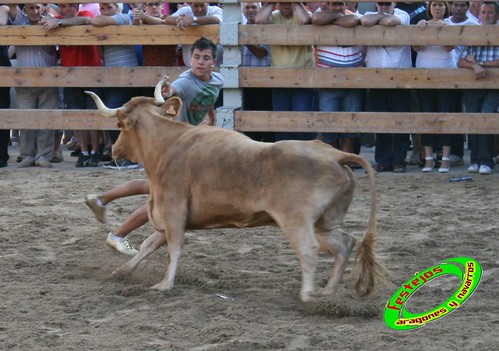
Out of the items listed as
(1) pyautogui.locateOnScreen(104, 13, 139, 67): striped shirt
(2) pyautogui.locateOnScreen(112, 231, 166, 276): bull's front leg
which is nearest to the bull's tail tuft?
(2) pyautogui.locateOnScreen(112, 231, 166, 276): bull's front leg

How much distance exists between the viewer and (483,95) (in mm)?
11500

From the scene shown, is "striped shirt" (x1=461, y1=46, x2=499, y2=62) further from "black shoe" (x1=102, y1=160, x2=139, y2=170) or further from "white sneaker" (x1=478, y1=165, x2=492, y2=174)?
"black shoe" (x1=102, y1=160, x2=139, y2=170)

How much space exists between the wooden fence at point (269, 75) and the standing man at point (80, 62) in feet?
0.47

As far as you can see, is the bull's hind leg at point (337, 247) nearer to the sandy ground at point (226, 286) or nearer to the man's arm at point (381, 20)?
the sandy ground at point (226, 286)

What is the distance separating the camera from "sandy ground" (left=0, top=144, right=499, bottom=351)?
17.5ft

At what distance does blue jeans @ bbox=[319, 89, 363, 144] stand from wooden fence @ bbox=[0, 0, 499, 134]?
0.81 ft

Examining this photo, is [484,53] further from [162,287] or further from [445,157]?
[162,287]

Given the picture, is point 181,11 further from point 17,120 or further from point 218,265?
point 218,265

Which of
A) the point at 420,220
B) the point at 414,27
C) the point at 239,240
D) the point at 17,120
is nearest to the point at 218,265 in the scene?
the point at 239,240

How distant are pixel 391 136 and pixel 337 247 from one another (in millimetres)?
5674

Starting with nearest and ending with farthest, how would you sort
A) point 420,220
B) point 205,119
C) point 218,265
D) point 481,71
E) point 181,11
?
point 218,265 → point 205,119 → point 420,220 → point 481,71 → point 181,11

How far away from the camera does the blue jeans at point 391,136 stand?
38.3ft

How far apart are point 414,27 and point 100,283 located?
19.2 feet

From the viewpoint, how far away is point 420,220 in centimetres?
893
